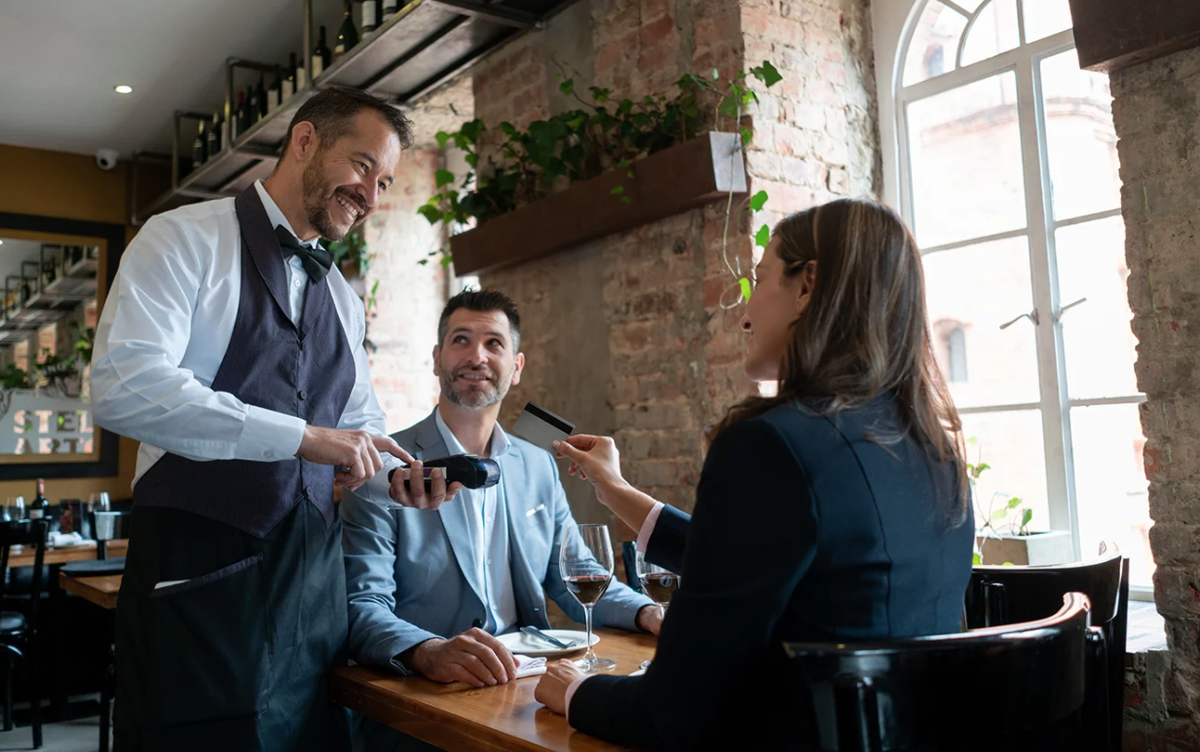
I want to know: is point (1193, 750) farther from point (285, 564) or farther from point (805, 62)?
point (805, 62)

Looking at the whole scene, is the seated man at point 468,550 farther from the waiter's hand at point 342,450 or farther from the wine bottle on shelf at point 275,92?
the wine bottle on shelf at point 275,92

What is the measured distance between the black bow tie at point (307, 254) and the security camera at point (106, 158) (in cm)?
537

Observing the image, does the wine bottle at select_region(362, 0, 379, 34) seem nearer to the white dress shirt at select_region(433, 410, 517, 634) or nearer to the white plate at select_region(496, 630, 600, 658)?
the white dress shirt at select_region(433, 410, 517, 634)

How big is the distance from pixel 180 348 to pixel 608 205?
6.08ft

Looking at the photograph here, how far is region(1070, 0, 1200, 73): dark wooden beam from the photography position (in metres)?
1.99

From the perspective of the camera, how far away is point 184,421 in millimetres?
1457

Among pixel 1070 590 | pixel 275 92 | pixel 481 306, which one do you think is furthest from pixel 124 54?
pixel 1070 590

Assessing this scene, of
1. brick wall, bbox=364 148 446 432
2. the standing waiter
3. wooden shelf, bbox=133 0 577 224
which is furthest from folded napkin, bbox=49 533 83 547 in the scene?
the standing waiter

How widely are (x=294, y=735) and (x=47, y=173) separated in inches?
233

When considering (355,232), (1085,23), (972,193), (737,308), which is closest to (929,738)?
(1085,23)

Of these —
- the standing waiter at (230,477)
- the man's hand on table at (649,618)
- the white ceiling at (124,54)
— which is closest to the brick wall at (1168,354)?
the man's hand on table at (649,618)

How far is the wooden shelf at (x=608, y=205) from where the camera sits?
286 centimetres

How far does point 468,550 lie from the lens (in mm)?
1993

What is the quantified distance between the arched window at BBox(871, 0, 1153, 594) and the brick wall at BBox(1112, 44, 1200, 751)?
50 centimetres
